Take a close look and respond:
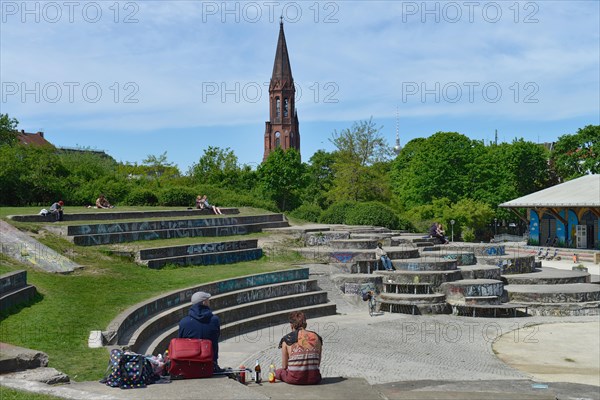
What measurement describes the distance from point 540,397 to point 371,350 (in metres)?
6.78

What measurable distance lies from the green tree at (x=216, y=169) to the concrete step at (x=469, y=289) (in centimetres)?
3258

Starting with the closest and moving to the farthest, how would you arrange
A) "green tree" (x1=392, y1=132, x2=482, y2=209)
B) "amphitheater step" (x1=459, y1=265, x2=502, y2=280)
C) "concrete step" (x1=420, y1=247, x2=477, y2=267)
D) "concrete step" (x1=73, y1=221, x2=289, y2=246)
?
"concrete step" (x1=73, y1=221, x2=289, y2=246) → "amphitheater step" (x1=459, y1=265, x2=502, y2=280) → "concrete step" (x1=420, y1=247, x2=477, y2=267) → "green tree" (x1=392, y1=132, x2=482, y2=209)

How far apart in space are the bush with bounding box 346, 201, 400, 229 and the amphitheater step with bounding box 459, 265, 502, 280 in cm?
1217

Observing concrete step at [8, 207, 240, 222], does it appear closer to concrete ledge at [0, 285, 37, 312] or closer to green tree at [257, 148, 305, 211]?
concrete ledge at [0, 285, 37, 312]

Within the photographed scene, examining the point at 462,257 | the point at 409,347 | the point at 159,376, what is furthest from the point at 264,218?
the point at 159,376

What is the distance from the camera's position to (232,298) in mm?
16578

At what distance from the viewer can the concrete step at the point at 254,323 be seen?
12.6 meters

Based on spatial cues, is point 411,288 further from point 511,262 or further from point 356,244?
point 511,262

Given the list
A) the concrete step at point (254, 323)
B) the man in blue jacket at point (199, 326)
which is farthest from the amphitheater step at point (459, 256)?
the man in blue jacket at point (199, 326)

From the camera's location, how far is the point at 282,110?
9375 centimetres

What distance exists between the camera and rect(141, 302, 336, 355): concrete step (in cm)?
1256

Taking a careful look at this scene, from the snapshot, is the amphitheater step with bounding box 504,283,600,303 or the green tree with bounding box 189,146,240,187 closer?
the amphitheater step with bounding box 504,283,600,303

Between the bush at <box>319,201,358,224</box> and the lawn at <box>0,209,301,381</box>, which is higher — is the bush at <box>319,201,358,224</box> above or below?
above

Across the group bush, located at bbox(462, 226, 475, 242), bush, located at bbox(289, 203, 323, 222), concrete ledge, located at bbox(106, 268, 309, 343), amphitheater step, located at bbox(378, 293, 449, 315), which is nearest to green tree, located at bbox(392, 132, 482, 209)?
bush, located at bbox(462, 226, 475, 242)
